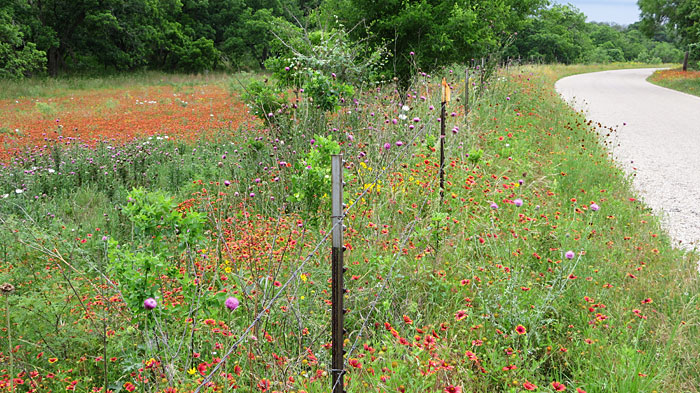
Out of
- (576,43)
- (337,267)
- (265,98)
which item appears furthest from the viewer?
(576,43)

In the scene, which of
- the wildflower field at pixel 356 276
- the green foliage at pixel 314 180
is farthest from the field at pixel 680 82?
the green foliage at pixel 314 180

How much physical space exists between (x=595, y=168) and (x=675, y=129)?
5465 mm

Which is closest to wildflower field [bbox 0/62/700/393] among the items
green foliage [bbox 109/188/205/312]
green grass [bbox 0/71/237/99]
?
green foliage [bbox 109/188/205/312]

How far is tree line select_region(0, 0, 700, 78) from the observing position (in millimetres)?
8781

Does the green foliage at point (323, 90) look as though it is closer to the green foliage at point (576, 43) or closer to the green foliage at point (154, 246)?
the green foliage at point (154, 246)

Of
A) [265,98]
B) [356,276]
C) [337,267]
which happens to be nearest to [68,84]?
[265,98]

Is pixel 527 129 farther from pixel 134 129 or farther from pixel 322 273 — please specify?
pixel 134 129

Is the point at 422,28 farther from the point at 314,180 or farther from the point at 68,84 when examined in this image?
the point at 68,84

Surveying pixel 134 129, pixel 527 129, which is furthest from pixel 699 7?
pixel 134 129

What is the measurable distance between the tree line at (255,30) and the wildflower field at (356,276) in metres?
2.24

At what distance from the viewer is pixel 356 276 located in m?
2.85

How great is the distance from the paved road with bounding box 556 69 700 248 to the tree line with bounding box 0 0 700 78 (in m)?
3.08

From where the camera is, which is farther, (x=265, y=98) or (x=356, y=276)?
(x=265, y=98)

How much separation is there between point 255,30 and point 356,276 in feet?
127
